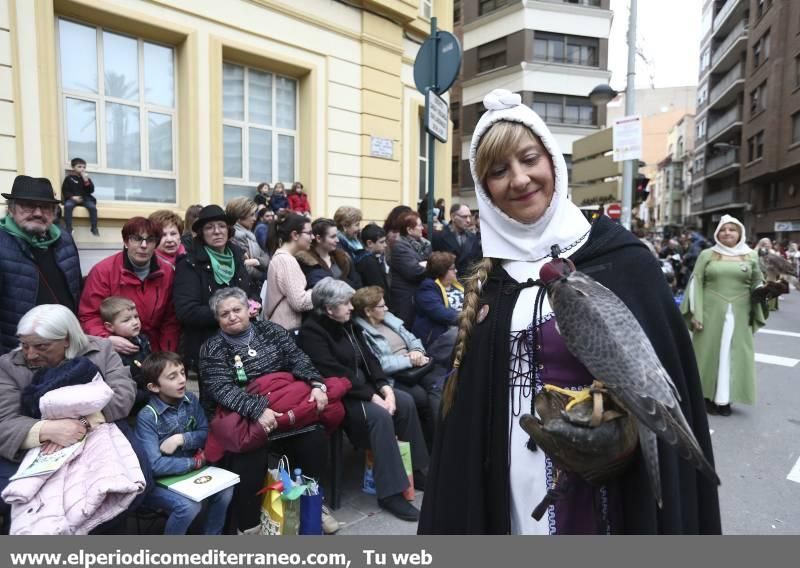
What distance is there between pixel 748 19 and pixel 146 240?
45.1 m

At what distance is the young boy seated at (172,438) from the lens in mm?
2822

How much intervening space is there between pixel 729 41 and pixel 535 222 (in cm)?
4794

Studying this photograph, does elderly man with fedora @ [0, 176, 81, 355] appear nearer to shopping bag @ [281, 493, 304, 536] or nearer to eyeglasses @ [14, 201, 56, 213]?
eyeglasses @ [14, 201, 56, 213]

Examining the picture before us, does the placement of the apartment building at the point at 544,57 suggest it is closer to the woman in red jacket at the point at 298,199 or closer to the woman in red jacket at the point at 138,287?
the woman in red jacket at the point at 298,199

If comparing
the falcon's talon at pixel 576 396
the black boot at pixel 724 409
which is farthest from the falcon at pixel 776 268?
the falcon's talon at pixel 576 396

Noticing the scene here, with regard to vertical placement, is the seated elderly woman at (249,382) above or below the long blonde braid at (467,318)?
below

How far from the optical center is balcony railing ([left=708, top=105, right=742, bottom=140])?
3738cm

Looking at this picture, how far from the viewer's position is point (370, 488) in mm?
3756

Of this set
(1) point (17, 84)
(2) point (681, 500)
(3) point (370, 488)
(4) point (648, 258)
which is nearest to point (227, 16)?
(1) point (17, 84)

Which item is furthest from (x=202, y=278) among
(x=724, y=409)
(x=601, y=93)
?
(x=601, y=93)

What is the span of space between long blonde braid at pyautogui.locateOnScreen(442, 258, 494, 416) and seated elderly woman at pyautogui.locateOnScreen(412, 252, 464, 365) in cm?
294

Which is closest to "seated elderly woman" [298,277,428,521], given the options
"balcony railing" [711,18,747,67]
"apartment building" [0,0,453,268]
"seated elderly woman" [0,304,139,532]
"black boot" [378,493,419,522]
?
"black boot" [378,493,419,522]

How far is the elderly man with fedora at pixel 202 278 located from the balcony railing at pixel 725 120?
43.7m

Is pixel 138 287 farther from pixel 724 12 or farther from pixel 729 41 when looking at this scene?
pixel 724 12
